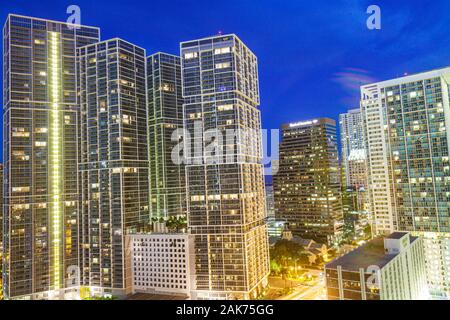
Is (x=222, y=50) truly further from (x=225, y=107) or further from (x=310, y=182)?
(x=310, y=182)

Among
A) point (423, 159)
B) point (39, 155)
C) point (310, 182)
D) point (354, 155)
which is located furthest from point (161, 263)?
point (354, 155)

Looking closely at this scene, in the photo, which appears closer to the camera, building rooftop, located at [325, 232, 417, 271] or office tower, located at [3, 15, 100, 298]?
building rooftop, located at [325, 232, 417, 271]

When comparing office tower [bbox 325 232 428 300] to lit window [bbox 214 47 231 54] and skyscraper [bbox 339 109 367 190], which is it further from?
skyscraper [bbox 339 109 367 190]

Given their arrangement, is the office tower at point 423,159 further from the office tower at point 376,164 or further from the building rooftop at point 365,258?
the building rooftop at point 365,258

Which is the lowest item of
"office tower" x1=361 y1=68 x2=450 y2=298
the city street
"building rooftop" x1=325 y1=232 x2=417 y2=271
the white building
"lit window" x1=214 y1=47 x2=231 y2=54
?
the city street

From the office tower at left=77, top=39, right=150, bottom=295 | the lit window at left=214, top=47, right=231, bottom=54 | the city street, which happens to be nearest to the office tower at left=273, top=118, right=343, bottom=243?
the city street

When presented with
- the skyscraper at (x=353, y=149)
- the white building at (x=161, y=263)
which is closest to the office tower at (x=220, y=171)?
the white building at (x=161, y=263)
